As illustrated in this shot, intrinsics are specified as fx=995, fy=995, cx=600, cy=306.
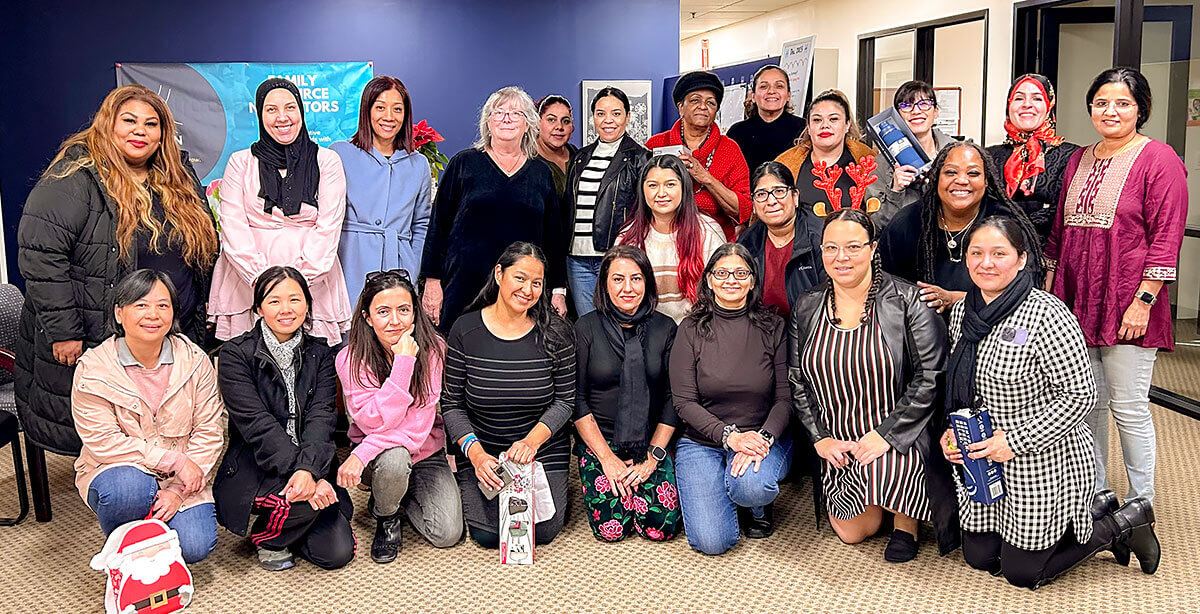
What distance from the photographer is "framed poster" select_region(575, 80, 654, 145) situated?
6336mm

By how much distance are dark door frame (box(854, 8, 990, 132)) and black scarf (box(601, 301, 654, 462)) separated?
4.65 meters

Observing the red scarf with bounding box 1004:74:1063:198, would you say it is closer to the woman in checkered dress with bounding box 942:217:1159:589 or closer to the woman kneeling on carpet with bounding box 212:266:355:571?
the woman in checkered dress with bounding box 942:217:1159:589

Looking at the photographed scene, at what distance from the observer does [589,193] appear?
3.66 metres

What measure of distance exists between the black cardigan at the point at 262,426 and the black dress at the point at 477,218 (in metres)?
0.73

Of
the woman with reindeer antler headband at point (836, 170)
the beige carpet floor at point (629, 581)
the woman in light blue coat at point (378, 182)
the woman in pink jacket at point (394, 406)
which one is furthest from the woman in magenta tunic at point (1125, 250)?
the woman in light blue coat at point (378, 182)

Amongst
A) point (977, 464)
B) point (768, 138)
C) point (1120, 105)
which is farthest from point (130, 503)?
point (1120, 105)

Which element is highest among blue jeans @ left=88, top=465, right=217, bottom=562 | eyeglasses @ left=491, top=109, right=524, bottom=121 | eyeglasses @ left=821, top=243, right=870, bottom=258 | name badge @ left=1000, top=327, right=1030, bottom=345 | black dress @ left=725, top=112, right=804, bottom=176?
eyeglasses @ left=491, top=109, right=524, bottom=121

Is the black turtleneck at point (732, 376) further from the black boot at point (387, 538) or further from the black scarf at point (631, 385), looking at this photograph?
the black boot at point (387, 538)

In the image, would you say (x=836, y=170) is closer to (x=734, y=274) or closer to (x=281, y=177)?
(x=734, y=274)

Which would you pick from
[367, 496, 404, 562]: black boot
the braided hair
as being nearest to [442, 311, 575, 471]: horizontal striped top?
[367, 496, 404, 562]: black boot

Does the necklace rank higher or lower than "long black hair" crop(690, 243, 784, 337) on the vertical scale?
higher

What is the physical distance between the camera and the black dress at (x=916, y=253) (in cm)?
308

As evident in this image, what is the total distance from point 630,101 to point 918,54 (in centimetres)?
280

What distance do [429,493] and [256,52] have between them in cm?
384
